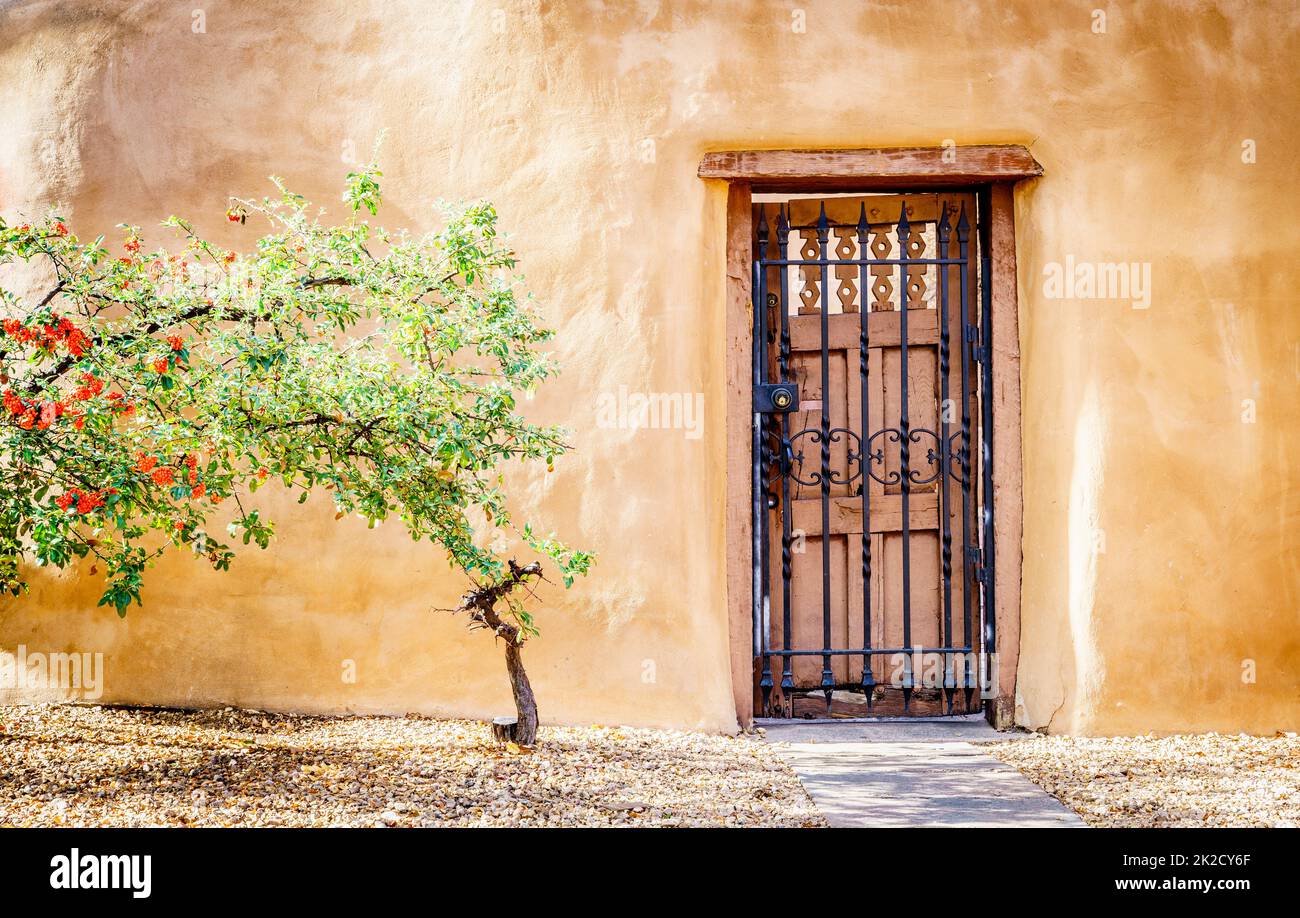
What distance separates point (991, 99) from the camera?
487 cm

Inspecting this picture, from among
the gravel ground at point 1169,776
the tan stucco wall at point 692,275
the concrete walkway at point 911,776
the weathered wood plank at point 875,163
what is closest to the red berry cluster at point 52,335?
the tan stucco wall at point 692,275

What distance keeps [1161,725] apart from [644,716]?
214 cm

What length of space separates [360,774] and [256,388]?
1454 mm

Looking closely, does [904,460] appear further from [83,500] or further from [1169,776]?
[83,500]

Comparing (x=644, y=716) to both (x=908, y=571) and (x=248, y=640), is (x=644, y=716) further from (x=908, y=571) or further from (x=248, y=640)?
(x=248, y=640)

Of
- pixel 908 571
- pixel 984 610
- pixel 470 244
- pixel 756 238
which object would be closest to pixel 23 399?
pixel 470 244

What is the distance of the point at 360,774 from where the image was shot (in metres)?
4.02

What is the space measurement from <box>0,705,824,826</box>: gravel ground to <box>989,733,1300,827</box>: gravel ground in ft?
3.18

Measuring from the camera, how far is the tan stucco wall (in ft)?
15.7

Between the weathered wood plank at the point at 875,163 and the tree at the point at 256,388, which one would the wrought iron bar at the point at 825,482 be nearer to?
the weathered wood plank at the point at 875,163

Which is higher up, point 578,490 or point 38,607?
point 578,490

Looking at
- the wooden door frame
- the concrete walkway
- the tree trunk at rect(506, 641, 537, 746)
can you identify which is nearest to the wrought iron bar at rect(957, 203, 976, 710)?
the wooden door frame

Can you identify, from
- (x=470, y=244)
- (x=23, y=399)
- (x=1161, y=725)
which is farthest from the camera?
(x=1161, y=725)

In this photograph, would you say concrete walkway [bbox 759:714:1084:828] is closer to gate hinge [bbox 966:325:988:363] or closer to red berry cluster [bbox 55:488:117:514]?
gate hinge [bbox 966:325:988:363]
